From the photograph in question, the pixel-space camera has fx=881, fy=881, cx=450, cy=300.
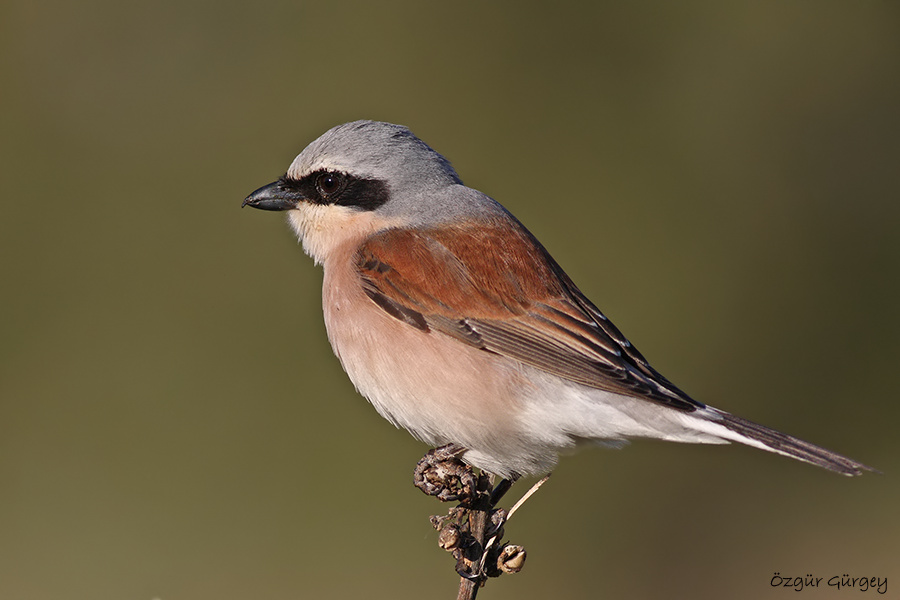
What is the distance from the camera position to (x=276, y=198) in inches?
132

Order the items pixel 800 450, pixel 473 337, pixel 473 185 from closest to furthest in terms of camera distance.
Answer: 1. pixel 800 450
2. pixel 473 337
3. pixel 473 185

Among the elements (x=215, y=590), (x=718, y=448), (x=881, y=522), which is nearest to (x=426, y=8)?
(x=718, y=448)

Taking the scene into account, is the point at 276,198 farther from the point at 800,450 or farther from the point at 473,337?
the point at 800,450

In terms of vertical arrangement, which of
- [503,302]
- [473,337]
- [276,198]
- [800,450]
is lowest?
[800,450]

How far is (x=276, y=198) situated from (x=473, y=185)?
2120 mm

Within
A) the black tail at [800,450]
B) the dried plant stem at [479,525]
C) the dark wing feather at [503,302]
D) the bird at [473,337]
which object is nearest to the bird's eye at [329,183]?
the bird at [473,337]

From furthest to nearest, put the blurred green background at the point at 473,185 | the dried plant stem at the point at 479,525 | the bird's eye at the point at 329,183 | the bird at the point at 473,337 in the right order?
1. the blurred green background at the point at 473,185
2. the bird's eye at the point at 329,183
3. the bird at the point at 473,337
4. the dried plant stem at the point at 479,525

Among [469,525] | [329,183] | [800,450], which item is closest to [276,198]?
[329,183]

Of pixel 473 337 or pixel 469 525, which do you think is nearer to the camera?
pixel 469 525

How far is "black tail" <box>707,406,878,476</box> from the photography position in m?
2.34

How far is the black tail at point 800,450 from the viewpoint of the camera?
7.66 ft

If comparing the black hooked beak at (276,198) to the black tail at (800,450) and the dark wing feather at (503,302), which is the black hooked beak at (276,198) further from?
the black tail at (800,450)

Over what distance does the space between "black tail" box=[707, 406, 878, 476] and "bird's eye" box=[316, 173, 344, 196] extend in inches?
66.8

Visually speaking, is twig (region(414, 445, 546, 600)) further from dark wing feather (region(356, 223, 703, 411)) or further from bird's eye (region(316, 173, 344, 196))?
bird's eye (region(316, 173, 344, 196))
